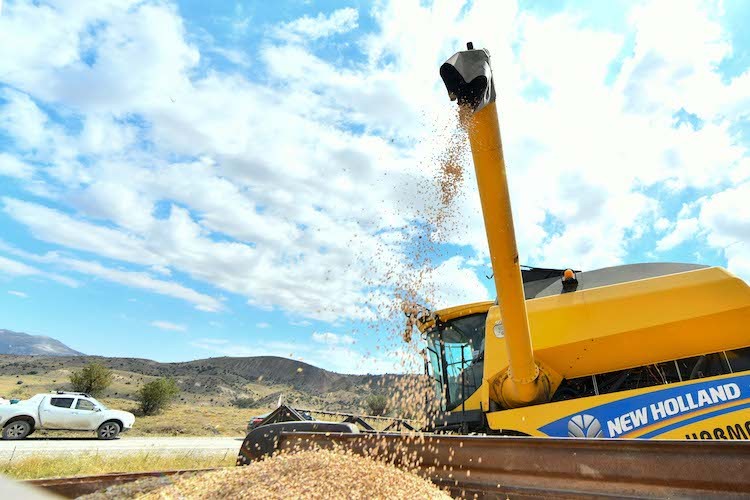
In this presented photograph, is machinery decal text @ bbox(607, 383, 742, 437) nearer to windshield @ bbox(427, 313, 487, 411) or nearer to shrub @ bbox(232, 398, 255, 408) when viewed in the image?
windshield @ bbox(427, 313, 487, 411)

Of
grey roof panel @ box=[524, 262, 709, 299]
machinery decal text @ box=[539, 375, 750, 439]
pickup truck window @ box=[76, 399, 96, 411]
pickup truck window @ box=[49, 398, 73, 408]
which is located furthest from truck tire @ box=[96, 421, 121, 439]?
machinery decal text @ box=[539, 375, 750, 439]

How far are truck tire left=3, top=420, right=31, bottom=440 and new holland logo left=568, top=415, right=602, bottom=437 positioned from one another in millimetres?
15113

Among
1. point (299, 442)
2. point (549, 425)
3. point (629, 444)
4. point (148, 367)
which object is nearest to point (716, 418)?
point (549, 425)

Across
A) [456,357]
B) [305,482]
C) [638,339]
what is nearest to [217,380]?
[456,357]

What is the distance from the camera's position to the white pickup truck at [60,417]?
1287cm

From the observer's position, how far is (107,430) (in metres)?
14.6

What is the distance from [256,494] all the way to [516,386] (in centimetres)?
259

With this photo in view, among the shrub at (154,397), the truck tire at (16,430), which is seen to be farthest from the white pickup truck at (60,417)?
the shrub at (154,397)

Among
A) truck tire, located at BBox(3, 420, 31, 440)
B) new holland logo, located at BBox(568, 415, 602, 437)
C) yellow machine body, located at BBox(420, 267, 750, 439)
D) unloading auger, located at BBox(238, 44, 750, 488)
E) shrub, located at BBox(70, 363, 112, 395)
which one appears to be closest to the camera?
unloading auger, located at BBox(238, 44, 750, 488)

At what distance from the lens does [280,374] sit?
58469 millimetres

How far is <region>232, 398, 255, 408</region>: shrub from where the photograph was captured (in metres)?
38.1

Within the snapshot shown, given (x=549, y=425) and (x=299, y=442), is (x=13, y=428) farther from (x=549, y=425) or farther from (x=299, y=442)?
(x=549, y=425)

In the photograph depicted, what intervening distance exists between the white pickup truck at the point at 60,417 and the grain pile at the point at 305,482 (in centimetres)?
1331

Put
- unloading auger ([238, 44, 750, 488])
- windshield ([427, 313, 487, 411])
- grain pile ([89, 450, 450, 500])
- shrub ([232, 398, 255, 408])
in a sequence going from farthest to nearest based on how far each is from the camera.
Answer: shrub ([232, 398, 255, 408]) < windshield ([427, 313, 487, 411]) < unloading auger ([238, 44, 750, 488]) < grain pile ([89, 450, 450, 500])
